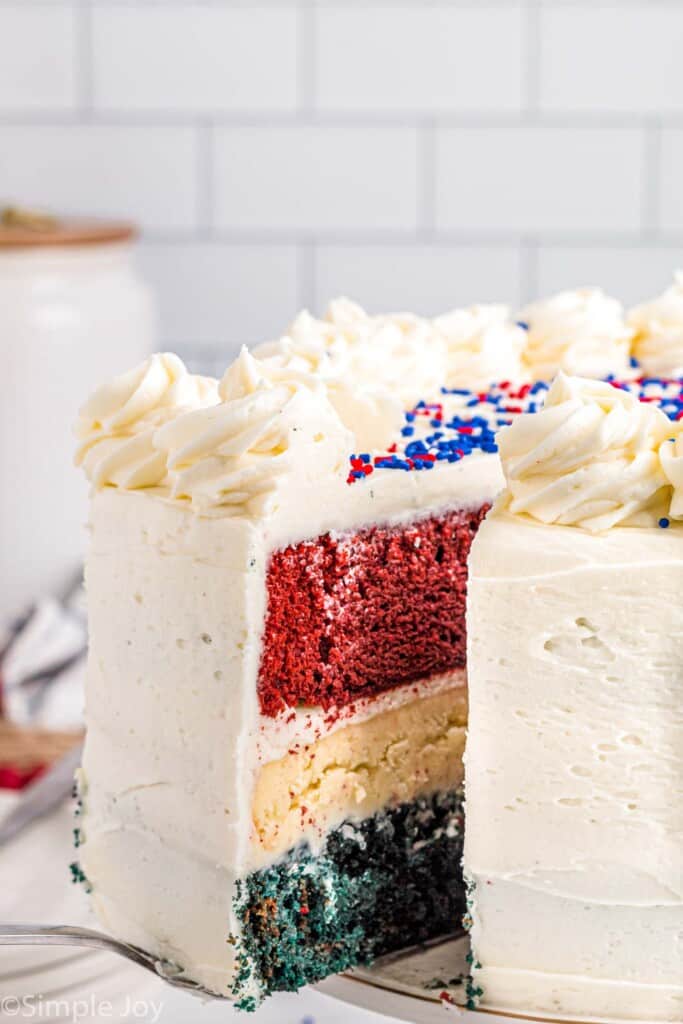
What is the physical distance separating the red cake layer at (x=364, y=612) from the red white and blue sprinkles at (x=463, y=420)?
9 cm

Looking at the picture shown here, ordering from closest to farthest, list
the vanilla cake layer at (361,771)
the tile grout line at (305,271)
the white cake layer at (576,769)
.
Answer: the white cake layer at (576,769)
the vanilla cake layer at (361,771)
the tile grout line at (305,271)

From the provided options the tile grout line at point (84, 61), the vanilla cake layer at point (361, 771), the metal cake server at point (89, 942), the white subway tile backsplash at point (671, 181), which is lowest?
the metal cake server at point (89, 942)

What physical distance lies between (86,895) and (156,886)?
204mm

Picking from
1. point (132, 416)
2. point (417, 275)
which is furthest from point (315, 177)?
point (132, 416)

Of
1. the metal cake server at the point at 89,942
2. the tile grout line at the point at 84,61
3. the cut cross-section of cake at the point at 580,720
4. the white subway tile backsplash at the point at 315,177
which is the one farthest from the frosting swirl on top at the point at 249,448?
the tile grout line at the point at 84,61

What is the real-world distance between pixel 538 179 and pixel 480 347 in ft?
5.02

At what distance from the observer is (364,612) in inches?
83.6

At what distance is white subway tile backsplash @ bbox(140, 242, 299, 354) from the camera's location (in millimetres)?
4188

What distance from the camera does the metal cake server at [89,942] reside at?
2002mm

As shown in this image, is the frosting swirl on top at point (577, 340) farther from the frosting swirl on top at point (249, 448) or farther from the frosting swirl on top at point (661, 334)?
the frosting swirl on top at point (249, 448)

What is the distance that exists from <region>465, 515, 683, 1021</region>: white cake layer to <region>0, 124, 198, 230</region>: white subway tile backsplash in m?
2.50

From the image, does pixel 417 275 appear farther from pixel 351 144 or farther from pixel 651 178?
pixel 651 178

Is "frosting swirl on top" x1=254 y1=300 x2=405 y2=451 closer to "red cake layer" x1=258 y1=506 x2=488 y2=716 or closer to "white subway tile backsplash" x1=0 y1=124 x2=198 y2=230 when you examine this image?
"red cake layer" x1=258 y1=506 x2=488 y2=716

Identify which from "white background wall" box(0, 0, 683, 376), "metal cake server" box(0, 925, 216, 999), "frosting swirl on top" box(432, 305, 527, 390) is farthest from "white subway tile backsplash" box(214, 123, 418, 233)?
"metal cake server" box(0, 925, 216, 999)
